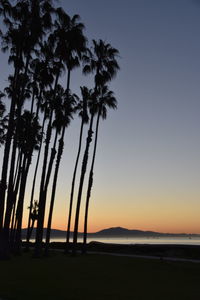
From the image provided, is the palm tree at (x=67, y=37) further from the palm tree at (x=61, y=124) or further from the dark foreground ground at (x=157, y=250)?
the dark foreground ground at (x=157, y=250)

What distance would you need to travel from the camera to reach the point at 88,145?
1427 inches

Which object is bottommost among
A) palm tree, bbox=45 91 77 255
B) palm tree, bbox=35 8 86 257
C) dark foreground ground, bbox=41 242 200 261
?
dark foreground ground, bbox=41 242 200 261

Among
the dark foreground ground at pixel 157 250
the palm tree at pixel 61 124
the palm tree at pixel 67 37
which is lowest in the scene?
the dark foreground ground at pixel 157 250

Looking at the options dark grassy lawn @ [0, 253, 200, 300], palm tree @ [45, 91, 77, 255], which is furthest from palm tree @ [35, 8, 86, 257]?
dark grassy lawn @ [0, 253, 200, 300]

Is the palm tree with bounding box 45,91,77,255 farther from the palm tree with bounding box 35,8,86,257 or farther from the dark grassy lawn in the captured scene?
the dark grassy lawn

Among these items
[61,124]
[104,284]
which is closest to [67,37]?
[61,124]

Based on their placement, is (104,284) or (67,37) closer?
(104,284)

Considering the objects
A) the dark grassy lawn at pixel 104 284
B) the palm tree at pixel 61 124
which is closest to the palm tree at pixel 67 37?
the palm tree at pixel 61 124

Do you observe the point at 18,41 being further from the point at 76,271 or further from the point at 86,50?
the point at 76,271

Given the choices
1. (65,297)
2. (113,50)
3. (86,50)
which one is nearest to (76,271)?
(65,297)

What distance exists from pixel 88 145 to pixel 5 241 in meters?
13.3

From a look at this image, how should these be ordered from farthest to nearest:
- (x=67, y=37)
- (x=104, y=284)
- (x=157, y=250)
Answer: (x=157, y=250) < (x=67, y=37) < (x=104, y=284)

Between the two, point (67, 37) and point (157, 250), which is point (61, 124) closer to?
point (67, 37)

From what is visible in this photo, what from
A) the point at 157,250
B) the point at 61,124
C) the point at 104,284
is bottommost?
the point at 157,250
